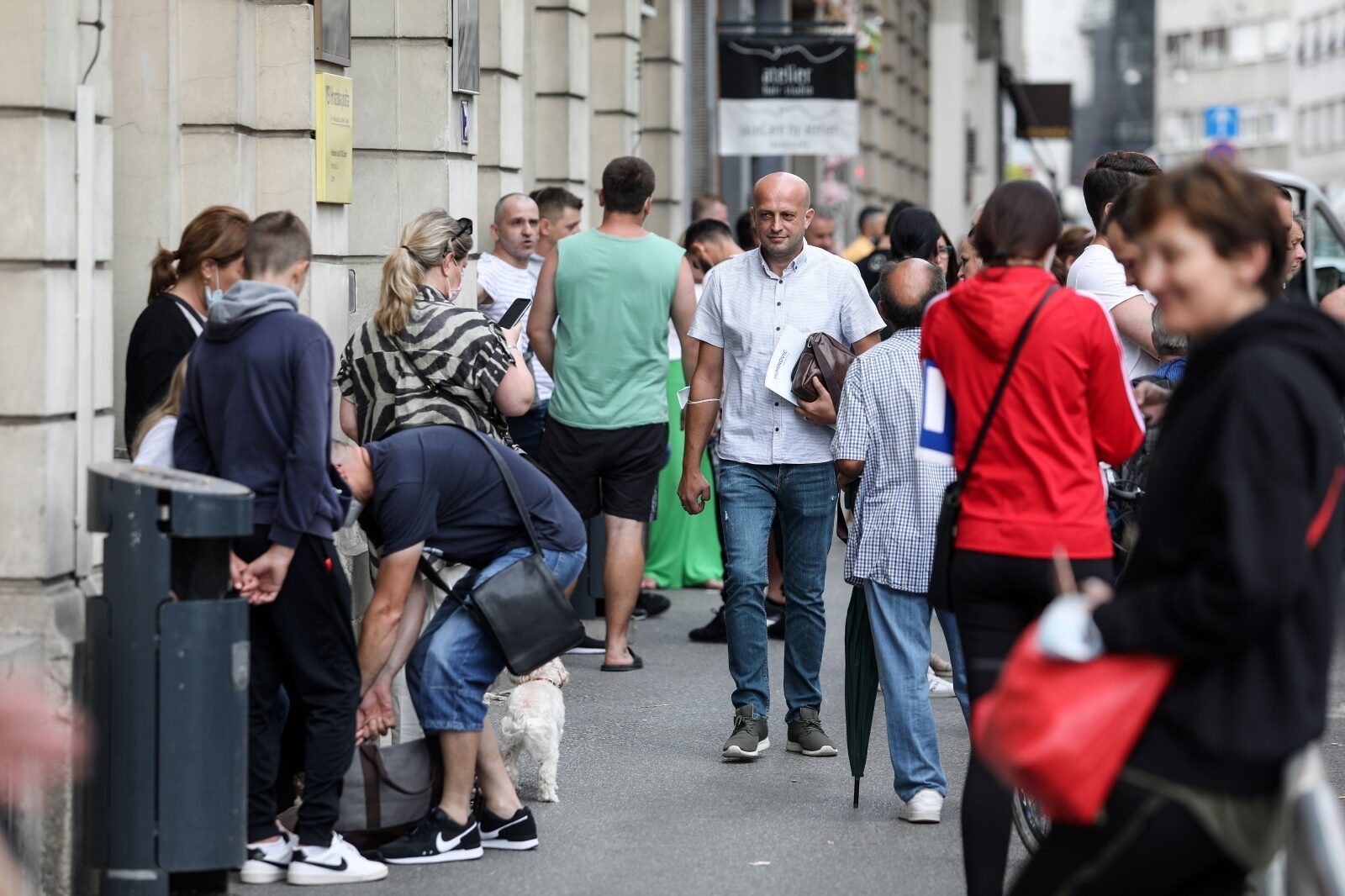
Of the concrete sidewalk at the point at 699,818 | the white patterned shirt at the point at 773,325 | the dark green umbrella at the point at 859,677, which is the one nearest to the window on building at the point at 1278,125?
the concrete sidewalk at the point at 699,818

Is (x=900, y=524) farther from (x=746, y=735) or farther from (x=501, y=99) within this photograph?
(x=501, y=99)

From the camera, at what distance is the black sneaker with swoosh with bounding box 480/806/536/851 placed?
19.9 feet

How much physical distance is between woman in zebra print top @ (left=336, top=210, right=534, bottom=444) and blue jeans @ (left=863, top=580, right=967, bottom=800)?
4.36 ft

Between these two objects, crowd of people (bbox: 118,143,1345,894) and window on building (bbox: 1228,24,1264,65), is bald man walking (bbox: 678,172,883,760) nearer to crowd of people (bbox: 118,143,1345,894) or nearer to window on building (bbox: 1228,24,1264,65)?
crowd of people (bbox: 118,143,1345,894)

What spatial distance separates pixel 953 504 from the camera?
184 inches

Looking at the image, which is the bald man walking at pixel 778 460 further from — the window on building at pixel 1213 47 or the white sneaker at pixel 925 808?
the window on building at pixel 1213 47

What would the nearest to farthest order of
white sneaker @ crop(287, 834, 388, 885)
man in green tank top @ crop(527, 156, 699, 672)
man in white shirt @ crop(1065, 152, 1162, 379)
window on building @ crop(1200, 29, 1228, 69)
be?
white sneaker @ crop(287, 834, 388, 885) < man in white shirt @ crop(1065, 152, 1162, 379) < man in green tank top @ crop(527, 156, 699, 672) < window on building @ crop(1200, 29, 1228, 69)

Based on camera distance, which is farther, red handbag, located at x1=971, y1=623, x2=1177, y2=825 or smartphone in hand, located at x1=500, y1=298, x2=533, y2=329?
smartphone in hand, located at x1=500, y1=298, x2=533, y2=329

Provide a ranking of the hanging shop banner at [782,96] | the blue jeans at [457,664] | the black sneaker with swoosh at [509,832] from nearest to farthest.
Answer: the blue jeans at [457,664] < the black sneaker with swoosh at [509,832] < the hanging shop banner at [782,96]

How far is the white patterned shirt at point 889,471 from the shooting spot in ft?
20.1

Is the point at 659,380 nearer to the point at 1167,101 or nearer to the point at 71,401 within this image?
the point at 71,401

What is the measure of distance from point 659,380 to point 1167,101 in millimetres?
104939

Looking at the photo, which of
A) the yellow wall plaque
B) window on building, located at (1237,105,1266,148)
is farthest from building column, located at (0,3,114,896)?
window on building, located at (1237,105,1266,148)

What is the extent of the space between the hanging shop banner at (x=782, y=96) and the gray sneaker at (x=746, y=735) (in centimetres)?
999
